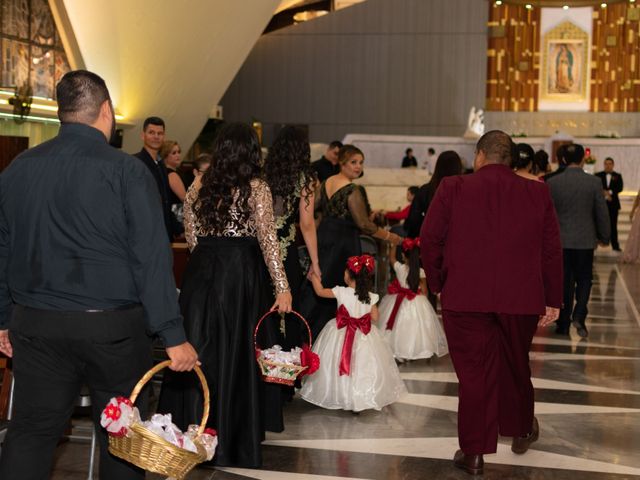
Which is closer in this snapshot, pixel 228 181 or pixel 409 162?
pixel 228 181

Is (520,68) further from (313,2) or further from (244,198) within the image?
(244,198)

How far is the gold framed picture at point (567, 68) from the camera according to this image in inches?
1089

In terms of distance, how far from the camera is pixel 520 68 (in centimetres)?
2778

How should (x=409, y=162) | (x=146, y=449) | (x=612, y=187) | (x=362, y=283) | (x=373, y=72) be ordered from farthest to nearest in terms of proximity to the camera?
1. (x=373, y=72)
2. (x=409, y=162)
3. (x=612, y=187)
4. (x=362, y=283)
5. (x=146, y=449)

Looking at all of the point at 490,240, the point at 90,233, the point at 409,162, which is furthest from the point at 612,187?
the point at 90,233

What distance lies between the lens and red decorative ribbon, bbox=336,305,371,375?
17.9 ft

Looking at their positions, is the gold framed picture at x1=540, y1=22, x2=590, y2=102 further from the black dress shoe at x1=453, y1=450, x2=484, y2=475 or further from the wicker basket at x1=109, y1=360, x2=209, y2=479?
the wicker basket at x1=109, y1=360, x2=209, y2=479

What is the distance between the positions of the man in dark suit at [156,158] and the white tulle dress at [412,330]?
183cm

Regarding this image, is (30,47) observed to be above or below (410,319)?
above

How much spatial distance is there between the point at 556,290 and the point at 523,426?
0.68 meters

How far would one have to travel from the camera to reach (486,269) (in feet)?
14.1

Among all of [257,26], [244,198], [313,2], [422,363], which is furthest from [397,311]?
[313,2]

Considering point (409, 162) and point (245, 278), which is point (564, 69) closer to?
point (409, 162)

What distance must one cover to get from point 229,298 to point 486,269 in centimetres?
119
